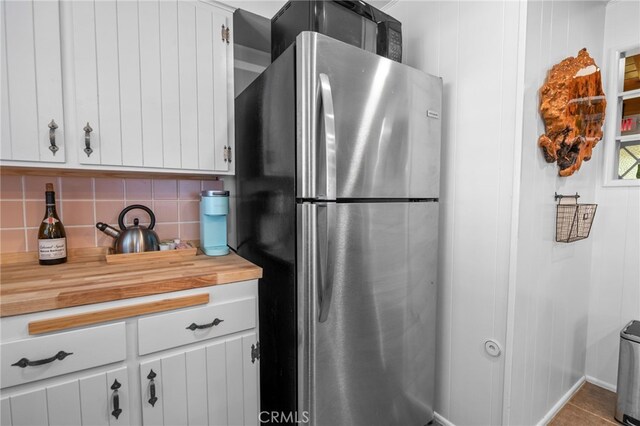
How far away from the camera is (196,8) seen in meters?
1.40

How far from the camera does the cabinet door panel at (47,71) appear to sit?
42.9 inches

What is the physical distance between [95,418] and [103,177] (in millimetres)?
1064

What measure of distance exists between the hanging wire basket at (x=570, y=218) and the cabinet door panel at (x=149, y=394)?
Result: 1937mm

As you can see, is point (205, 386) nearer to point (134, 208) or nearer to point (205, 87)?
point (134, 208)

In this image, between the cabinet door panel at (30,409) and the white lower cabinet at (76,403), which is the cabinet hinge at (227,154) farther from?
the cabinet door panel at (30,409)

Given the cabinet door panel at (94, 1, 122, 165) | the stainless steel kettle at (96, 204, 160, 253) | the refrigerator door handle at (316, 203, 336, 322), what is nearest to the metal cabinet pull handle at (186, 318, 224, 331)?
the refrigerator door handle at (316, 203, 336, 322)

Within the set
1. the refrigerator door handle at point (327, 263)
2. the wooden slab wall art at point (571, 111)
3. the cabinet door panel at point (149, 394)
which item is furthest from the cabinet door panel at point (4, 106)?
the wooden slab wall art at point (571, 111)

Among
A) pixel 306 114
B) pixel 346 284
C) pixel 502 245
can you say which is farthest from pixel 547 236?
pixel 306 114

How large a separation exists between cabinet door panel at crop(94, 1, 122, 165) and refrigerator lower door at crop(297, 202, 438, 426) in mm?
891

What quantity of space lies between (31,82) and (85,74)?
17cm

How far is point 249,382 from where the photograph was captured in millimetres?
1238

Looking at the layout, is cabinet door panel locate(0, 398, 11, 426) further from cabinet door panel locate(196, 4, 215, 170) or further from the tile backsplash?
cabinet door panel locate(196, 4, 215, 170)

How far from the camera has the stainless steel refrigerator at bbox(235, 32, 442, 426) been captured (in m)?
1.04

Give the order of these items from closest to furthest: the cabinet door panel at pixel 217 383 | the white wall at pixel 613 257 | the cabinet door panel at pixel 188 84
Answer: the cabinet door panel at pixel 217 383, the cabinet door panel at pixel 188 84, the white wall at pixel 613 257
